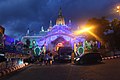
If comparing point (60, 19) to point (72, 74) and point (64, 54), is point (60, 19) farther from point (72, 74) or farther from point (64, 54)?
point (72, 74)

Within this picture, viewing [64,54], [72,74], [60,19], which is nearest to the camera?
[72,74]

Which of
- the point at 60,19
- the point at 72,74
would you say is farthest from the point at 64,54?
the point at 60,19

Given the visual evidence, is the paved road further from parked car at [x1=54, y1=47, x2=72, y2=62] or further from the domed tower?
the domed tower

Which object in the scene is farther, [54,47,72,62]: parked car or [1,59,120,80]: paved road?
[54,47,72,62]: parked car

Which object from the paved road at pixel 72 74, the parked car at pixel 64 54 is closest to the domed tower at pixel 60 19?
the parked car at pixel 64 54

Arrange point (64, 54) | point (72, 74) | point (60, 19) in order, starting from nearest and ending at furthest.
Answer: point (72, 74) → point (64, 54) → point (60, 19)

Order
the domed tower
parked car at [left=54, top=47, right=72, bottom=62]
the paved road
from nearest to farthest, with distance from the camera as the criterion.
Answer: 1. the paved road
2. parked car at [left=54, top=47, right=72, bottom=62]
3. the domed tower

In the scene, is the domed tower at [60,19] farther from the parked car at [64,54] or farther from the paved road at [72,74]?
the paved road at [72,74]

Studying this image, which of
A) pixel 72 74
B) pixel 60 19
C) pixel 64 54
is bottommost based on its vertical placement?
pixel 72 74

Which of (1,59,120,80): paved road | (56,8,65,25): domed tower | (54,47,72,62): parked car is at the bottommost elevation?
(1,59,120,80): paved road

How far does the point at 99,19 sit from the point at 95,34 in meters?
3.93

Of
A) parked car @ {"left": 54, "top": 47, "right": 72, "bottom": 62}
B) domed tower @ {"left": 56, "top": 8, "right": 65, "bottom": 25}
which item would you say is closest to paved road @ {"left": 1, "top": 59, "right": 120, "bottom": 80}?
parked car @ {"left": 54, "top": 47, "right": 72, "bottom": 62}

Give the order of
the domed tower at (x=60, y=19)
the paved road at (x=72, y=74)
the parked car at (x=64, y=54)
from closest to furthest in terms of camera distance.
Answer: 1. the paved road at (x=72, y=74)
2. the parked car at (x=64, y=54)
3. the domed tower at (x=60, y=19)

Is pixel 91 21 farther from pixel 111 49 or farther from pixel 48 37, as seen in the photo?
pixel 48 37
